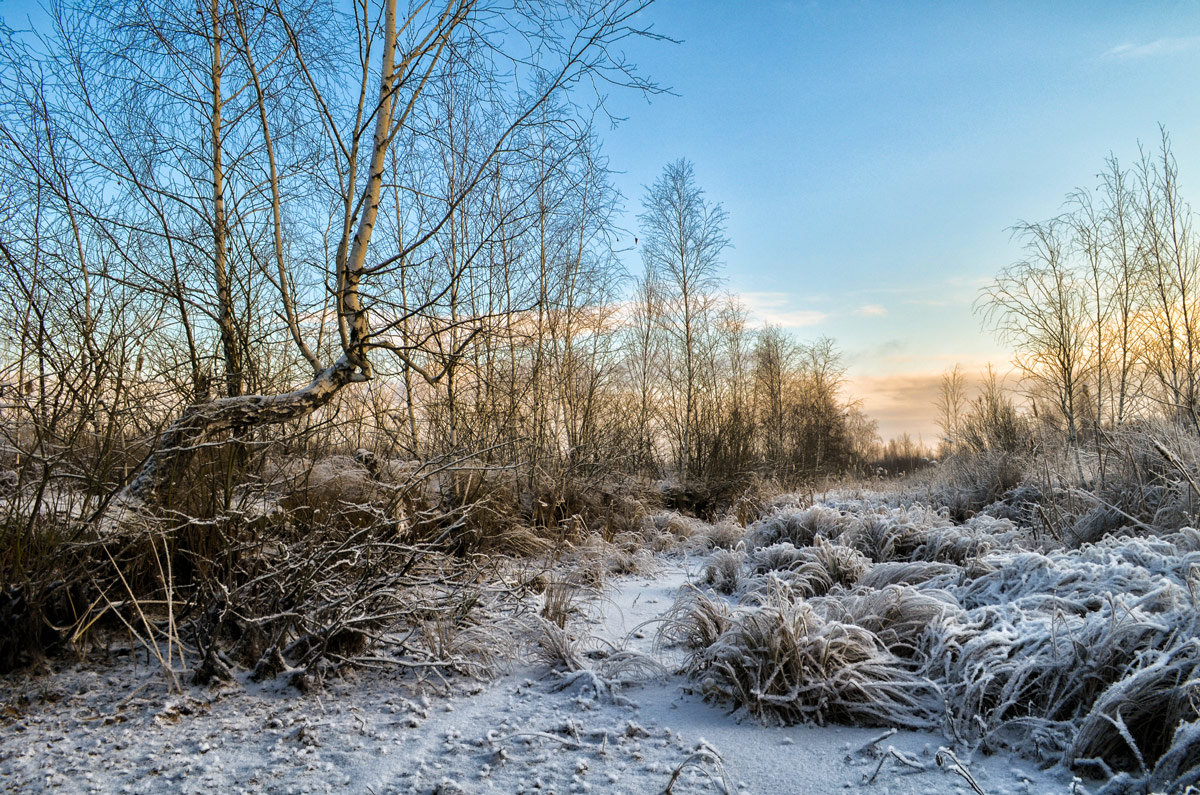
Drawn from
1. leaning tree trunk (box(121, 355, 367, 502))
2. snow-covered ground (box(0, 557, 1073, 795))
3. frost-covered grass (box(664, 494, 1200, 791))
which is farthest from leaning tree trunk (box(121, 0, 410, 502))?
frost-covered grass (box(664, 494, 1200, 791))

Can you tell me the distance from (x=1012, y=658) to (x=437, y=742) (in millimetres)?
→ 2230

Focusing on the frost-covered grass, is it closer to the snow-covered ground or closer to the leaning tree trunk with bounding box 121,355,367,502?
the snow-covered ground

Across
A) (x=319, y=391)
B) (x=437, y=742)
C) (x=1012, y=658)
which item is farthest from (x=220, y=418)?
(x=1012, y=658)

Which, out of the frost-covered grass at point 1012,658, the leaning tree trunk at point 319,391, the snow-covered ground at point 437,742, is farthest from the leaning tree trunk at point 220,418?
the frost-covered grass at point 1012,658

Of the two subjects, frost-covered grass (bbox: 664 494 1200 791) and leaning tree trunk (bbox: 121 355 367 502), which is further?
leaning tree trunk (bbox: 121 355 367 502)

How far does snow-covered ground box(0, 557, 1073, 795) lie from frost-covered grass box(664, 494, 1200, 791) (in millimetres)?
127

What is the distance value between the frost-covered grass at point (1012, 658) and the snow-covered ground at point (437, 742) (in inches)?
5.0

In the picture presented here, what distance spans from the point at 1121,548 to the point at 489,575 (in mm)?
3881

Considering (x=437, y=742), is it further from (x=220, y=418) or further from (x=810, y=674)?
(x=220, y=418)

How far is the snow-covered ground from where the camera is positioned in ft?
6.34

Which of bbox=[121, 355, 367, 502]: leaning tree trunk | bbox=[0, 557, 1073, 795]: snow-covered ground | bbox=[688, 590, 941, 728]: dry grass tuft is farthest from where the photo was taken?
bbox=[121, 355, 367, 502]: leaning tree trunk

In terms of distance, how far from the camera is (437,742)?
2.24 meters

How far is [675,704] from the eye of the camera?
8.32 feet

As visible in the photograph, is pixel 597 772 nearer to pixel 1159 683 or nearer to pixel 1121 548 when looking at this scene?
pixel 1159 683
